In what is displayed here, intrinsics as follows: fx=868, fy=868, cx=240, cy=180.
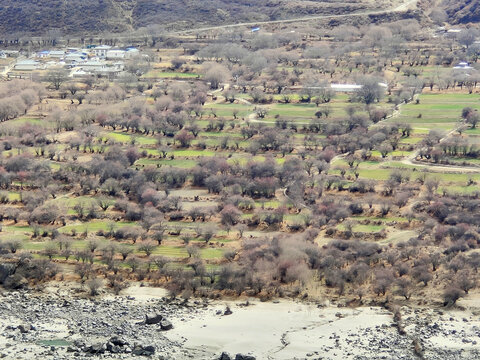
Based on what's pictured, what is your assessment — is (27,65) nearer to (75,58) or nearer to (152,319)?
(75,58)

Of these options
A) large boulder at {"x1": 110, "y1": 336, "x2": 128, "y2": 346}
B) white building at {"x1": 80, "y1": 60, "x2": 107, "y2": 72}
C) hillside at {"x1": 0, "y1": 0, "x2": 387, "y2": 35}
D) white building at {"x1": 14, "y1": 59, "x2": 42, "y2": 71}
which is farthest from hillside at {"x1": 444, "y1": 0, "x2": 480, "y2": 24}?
large boulder at {"x1": 110, "y1": 336, "x2": 128, "y2": 346}

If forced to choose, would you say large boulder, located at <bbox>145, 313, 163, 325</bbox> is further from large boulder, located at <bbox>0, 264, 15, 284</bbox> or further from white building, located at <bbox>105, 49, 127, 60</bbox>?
white building, located at <bbox>105, 49, 127, 60</bbox>

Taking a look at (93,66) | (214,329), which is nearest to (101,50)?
(93,66)

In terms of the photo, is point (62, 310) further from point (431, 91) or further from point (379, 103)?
point (431, 91)

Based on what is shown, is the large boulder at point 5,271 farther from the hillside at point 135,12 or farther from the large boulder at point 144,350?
the hillside at point 135,12

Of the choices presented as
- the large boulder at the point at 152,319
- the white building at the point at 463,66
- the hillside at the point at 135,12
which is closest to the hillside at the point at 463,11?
the hillside at the point at 135,12
